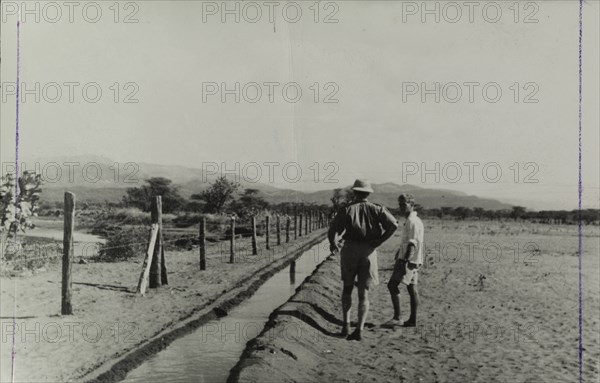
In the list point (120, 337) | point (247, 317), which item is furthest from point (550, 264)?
point (120, 337)

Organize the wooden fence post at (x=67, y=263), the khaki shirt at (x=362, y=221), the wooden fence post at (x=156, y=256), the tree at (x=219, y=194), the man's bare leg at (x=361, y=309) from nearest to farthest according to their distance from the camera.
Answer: the khaki shirt at (x=362, y=221) < the man's bare leg at (x=361, y=309) < the wooden fence post at (x=67, y=263) < the wooden fence post at (x=156, y=256) < the tree at (x=219, y=194)

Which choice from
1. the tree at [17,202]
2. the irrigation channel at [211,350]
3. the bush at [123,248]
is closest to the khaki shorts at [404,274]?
the irrigation channel at [211,350]

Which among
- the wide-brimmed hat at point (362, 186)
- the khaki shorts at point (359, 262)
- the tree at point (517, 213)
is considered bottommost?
the tree at point (517, 213)

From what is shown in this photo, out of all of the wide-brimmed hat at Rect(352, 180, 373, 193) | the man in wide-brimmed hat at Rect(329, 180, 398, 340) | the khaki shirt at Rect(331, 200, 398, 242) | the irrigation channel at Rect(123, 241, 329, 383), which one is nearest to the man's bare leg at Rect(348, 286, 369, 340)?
the man in wide-brimmed hat at Rect(329, 180, 398, 340)

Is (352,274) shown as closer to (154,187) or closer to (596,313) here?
(596,313)

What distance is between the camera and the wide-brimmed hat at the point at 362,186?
6.34m

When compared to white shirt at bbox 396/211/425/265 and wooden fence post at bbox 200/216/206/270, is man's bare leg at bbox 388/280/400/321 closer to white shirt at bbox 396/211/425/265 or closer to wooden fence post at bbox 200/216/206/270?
white shirt at bbox 396/211/425/265

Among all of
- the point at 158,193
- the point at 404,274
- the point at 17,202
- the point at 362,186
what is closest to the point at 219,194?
the point at 158,193

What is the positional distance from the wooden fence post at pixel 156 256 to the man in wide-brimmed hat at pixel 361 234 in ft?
16.2

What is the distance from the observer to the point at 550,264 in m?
15.7

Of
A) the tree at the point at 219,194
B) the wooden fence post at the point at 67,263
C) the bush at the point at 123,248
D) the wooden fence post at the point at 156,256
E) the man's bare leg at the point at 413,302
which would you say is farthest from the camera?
the tree at the point at 219,194

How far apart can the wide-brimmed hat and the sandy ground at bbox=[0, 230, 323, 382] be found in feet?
9.87

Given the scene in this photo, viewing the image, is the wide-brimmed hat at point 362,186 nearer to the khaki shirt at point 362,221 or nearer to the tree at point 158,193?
the khaki shirt at point 362,221

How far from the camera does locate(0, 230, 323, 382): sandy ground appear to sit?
5.76 m
